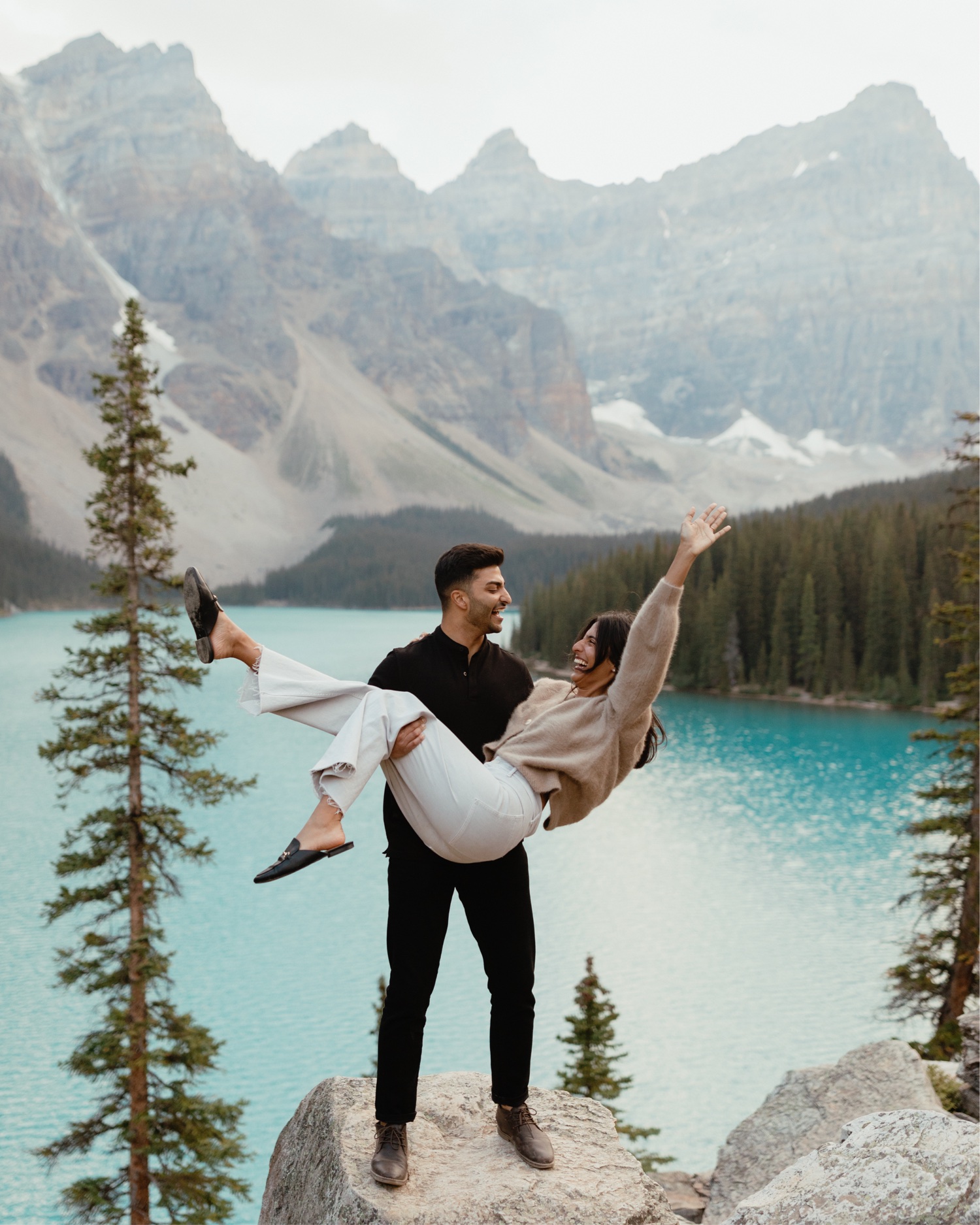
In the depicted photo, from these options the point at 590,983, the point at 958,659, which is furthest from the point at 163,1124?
the point at 958,659

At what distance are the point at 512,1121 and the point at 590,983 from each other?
772 centimetres

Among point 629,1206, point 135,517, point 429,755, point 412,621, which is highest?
point 135,517

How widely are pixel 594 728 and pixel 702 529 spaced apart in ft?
3.40

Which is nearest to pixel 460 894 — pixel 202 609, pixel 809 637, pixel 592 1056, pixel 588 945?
pixel 202 609

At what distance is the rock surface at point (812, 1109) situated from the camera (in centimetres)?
770

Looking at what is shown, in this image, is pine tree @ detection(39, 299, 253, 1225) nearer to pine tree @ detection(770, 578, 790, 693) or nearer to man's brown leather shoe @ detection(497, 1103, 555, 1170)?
man's brown leather shoe @ detection(497, 1103, 555, 1170)

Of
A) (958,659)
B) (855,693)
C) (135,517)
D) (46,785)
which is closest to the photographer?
(135,517)

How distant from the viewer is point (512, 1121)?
16.9 feet

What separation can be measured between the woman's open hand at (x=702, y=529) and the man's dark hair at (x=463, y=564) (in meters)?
0.86

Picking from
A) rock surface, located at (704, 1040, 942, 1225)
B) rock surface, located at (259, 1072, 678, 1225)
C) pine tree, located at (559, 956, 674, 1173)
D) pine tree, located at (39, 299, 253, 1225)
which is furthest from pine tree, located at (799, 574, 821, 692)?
rock surface, located at (259, 1072, 678, 1225)

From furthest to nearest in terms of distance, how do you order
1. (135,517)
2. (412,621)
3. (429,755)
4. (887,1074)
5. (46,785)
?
(412,621) → (46,785) → (135,517) → (887,1074) → (429,755)

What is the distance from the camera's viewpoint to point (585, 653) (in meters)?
4.88

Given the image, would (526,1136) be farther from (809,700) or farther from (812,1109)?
(809,700)

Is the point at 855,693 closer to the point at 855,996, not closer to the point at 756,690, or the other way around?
the point at 756,690
